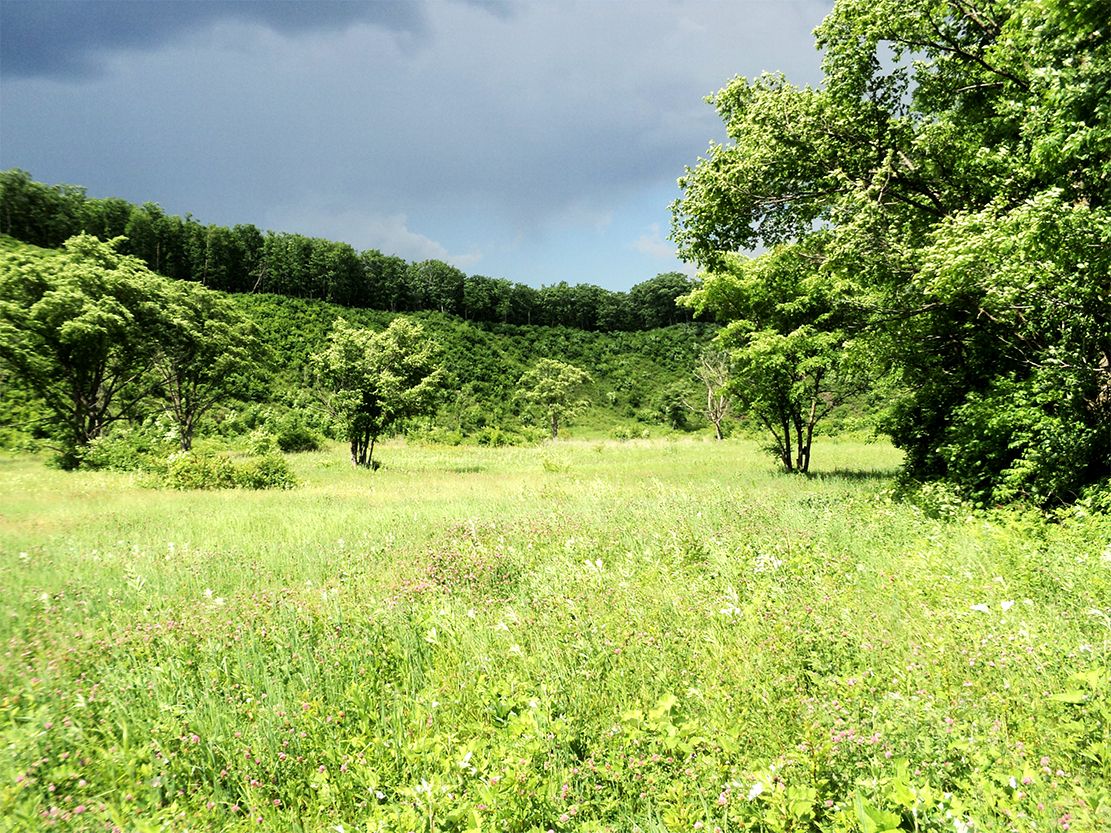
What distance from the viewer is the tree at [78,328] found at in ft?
78.6

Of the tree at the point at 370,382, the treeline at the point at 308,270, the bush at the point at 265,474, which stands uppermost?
the treeline at the point at 308,270

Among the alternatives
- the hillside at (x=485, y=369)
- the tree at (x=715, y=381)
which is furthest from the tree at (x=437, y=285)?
the tree at (x=715, y=381)

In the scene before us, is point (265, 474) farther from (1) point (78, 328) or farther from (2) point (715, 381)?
(2) point (715, 381)

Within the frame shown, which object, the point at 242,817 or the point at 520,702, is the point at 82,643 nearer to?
the point at 242,817

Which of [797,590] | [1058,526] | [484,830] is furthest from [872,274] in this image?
[484,830]

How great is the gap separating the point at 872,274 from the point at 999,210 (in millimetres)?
2113

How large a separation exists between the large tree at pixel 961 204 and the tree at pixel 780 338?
11.3 ft

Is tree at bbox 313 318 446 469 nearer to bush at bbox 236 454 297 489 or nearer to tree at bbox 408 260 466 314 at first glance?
bush at bbox 236 454 297 489

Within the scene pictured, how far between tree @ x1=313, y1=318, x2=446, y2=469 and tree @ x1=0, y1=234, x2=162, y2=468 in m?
9.82

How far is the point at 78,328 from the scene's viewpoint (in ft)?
77.2

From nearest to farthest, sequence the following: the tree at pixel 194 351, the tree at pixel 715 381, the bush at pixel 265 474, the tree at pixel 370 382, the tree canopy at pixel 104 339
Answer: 1. the bush at pixel 265 474
2. the tree canopy at pixel 104 339
3. the tree at pixel 370 382
4. the tree at pixel 194 351
5. the tree at pixel 715 381

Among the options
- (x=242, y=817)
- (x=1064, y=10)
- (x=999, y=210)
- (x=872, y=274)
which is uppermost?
(x=1064, y=10)

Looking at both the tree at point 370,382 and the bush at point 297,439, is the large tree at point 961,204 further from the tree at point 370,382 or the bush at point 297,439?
the bush at point 297,439

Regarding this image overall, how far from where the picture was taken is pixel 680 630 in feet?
14.5
